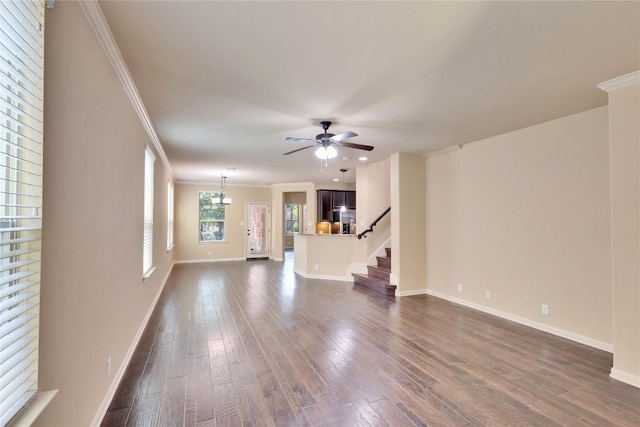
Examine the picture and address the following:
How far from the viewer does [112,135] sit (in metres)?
2.39

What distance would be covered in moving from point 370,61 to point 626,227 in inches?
107

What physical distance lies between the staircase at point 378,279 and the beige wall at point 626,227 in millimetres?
3196

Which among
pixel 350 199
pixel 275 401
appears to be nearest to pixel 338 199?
pixel 350 199

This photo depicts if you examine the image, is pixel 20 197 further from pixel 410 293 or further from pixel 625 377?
pixel 410 293

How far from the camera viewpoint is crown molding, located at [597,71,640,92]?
260cm

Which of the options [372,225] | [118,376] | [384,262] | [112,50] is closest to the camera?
[112,50]

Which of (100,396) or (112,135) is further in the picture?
(112,135)

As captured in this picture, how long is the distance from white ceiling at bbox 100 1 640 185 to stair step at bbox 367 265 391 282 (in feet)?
9.68

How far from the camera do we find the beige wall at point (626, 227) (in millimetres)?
2633

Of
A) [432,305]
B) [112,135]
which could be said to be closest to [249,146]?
[112,135]

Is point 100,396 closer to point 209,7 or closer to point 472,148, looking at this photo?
point 209,7

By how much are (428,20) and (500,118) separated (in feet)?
7.78

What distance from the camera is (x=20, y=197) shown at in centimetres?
120

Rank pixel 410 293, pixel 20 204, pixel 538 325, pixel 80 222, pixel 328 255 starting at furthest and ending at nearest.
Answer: pixel 328 255, pixel 410 293, pixel 538 325, pixel 80 222, pixel 20 204
